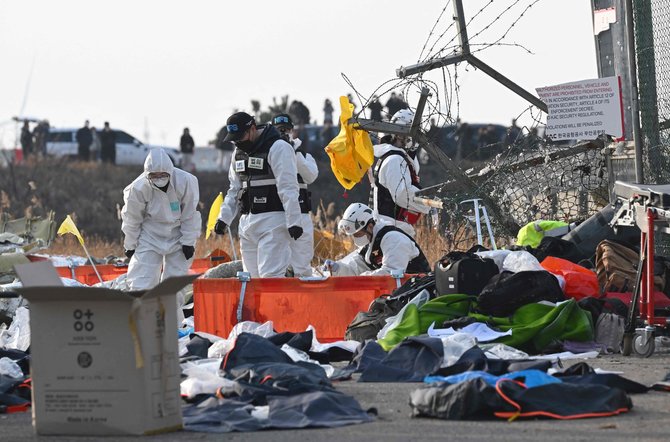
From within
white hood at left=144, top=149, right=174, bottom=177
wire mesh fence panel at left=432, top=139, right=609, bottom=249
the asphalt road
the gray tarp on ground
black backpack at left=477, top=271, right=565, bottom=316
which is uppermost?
white hood at left=144, top=149, right=174, bottom=177

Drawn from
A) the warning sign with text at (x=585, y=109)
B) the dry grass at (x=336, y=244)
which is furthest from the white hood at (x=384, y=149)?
the warning sign with text at (x=585, y=109)

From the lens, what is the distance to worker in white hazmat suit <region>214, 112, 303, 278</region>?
40.3 ft

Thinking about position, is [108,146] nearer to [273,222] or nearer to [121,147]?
[121,147]

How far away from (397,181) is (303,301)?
279 centimetres

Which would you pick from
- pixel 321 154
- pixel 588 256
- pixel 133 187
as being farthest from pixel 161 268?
pixel 321 154

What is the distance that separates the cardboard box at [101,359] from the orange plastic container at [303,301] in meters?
4.77

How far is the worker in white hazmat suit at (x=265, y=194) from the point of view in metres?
12.3

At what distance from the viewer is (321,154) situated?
43.0 meters

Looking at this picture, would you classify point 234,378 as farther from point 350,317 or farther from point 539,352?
point 350,317

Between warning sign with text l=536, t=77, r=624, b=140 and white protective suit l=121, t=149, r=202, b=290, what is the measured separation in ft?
10.7

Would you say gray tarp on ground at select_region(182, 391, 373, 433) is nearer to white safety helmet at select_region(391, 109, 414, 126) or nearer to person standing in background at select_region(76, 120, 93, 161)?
white safety helmet at select_region(391, 109, 414, 126)

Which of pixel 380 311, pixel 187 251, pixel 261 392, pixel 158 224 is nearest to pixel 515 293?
pixel 380 311

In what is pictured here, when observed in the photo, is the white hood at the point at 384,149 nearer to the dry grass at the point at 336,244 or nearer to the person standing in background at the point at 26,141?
the dry grass at the point at 336,244

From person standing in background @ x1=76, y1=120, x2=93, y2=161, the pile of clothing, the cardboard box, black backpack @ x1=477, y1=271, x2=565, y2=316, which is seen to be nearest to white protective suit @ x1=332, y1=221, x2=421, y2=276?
black backpack @ x1=477, y1=271, x2=565, y2=316
